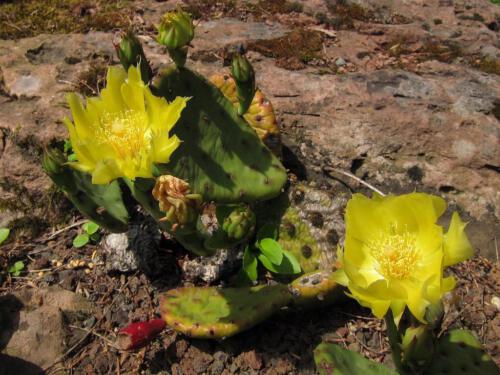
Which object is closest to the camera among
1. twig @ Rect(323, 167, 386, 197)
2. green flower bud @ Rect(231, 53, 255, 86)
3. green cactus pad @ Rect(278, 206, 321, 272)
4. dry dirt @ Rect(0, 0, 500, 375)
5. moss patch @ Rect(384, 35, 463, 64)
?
green flower bud @ Rect(231, 53, 255, 86)

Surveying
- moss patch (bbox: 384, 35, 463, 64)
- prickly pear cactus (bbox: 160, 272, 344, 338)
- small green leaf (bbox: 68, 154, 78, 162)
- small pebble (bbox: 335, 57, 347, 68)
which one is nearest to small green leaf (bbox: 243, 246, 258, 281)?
prickly pear cactus (bbox: 160, 272, 344, 338)

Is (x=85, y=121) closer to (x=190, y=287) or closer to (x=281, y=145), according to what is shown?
(x=190, y=287)

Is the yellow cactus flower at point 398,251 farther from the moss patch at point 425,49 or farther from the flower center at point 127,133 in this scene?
the moss patch at point 425,49

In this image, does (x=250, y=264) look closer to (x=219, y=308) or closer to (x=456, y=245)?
(x=219, y=308)

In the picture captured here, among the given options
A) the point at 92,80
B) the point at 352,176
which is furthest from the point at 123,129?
the point at 92,80

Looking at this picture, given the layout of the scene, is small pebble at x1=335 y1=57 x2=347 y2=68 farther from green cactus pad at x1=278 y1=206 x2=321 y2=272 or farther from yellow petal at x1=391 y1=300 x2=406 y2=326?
yellow petal at x1=391 y1=300 x2=406 y2=326
